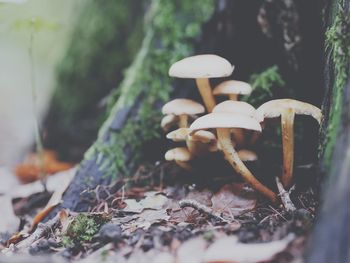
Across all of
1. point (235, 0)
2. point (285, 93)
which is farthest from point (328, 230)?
point (235, 0)

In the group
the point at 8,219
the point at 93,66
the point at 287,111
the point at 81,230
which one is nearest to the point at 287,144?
the point at 287,111

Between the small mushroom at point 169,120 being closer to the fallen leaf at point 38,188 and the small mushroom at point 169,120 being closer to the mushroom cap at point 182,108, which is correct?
the mushroom cap at point 182,108

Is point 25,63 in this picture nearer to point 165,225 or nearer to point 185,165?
point 185,165

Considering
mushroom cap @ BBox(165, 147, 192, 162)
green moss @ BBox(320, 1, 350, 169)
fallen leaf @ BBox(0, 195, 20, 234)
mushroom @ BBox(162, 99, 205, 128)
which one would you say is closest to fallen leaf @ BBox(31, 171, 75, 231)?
fallen leaf @ BBox(0, 195, 20, 234)

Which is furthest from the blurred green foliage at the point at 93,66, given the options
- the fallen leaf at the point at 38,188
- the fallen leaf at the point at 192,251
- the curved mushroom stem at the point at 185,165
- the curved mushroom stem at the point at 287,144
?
the fallen leaf at the point at 192,251

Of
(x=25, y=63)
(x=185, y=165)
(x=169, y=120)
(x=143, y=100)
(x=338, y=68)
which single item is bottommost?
(x=185, y=165)

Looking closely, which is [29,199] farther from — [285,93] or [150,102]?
[285,93]

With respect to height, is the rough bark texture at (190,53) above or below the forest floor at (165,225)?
above
